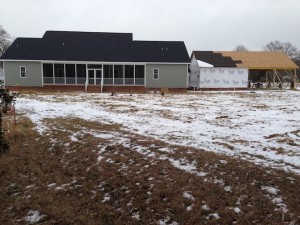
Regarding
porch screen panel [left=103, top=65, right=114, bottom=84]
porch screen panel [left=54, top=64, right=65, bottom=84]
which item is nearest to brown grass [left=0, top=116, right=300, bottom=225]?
porch screen panel [left=103, top=65, right=114, bottom=84]

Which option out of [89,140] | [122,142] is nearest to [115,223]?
[122,142]

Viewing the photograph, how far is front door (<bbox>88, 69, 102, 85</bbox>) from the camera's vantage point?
3291cm

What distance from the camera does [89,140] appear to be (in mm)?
9055

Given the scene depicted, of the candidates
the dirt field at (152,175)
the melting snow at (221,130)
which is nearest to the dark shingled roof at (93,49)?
the melting snow at (221,130)

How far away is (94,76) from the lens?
109ft

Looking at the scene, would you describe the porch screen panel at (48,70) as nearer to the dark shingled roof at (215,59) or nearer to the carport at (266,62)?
the dark shingled roof at (215,59)

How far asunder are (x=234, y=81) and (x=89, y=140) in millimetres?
32677

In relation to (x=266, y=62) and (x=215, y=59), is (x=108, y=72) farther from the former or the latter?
(x=266, y=62)

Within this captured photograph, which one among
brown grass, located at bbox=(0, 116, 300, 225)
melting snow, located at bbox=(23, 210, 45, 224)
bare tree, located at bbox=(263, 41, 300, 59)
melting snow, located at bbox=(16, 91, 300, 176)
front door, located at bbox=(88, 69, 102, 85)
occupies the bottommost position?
melting snow, located at bbox=(23, 210, 45, 224)

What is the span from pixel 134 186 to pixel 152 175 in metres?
0.52

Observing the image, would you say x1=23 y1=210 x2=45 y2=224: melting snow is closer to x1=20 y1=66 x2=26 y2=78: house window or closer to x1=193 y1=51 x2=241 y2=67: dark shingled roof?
x1=20 y1=66 x2=26 y2=78: house window

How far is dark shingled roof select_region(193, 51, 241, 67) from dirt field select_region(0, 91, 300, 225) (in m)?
28.9

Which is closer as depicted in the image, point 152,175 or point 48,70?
point 152,175

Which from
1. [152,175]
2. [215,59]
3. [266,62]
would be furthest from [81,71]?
[152,175]
